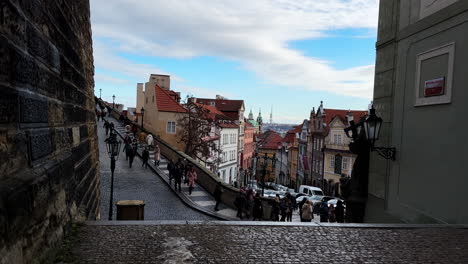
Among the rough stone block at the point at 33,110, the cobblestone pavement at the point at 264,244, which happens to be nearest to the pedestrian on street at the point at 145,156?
the cobblestone pavement at the point at 264,244

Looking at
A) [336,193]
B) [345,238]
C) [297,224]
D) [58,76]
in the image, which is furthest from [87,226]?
[336,193]

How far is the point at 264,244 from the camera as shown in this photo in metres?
5.42

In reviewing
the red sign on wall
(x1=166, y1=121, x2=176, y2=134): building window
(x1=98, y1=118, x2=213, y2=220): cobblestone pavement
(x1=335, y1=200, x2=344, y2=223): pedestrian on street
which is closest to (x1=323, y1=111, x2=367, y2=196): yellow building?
(x1=166, y1=121, x2=176, y2=134): building window

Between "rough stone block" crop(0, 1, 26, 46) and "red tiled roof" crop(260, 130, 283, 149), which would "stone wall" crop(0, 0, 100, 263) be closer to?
"rough stone block" crop(0, 1, 26, 46)

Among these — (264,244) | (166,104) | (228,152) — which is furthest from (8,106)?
(228,152)

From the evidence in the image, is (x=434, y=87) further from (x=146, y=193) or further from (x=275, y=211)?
(x=146, y=193)

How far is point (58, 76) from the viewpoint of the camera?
4.42m

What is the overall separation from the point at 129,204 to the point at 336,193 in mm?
43840

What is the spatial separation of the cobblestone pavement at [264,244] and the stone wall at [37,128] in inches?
27.5

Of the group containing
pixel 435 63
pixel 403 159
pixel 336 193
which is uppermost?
pixel 435 63

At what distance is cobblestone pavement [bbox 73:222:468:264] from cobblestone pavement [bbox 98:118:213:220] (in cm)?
779

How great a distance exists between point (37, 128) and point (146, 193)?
14.1 m

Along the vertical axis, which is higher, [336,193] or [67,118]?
[67,118]

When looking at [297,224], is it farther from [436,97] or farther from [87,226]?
[436,97]
